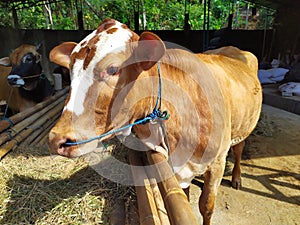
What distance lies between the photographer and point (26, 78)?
412cm

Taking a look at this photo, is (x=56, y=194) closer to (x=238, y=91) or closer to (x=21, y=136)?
(x=21, y=136)

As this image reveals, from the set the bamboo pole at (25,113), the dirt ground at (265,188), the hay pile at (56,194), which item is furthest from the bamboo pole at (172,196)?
the bamboo pole at (25,113)

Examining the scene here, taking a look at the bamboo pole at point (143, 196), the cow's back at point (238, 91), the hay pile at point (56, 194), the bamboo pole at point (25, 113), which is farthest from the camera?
the bamboo pole at point (25, 113)

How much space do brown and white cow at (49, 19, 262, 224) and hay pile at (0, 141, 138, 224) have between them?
630 mm

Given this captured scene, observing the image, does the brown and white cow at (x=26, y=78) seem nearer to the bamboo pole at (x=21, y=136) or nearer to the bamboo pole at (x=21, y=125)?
the bamboo pole at (x=21, y=125)

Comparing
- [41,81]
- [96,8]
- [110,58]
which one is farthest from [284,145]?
[96,8]

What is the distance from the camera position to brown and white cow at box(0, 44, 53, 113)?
410 cm

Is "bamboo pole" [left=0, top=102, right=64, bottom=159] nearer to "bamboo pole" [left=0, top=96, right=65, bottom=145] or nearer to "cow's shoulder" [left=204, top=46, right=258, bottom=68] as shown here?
"bamboo pole" [left=0, top=96, right=65, bottom=145]

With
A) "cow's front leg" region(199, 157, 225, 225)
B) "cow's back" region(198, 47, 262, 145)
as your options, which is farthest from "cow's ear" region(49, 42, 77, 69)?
"cow's front leg" region(199, 157, 225, 225)

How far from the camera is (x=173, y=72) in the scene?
5.72 ft

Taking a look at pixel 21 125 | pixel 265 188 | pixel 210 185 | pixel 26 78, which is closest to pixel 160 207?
pixel 210 185

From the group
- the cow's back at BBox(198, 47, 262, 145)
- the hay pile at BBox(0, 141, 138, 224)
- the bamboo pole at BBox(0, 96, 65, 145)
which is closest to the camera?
the hay pile at BBox(0, 141, 138, 224)

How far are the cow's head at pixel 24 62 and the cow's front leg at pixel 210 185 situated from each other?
10.5ft

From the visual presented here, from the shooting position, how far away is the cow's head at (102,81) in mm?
1248
